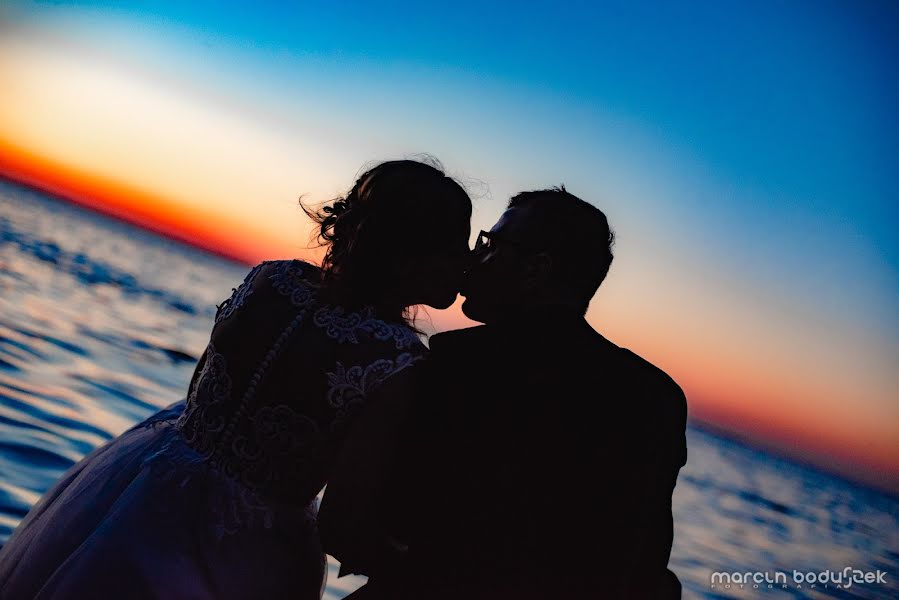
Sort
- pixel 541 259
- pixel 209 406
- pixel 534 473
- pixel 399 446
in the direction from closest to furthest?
1. pixel 534 473
2. pixel 399 446
3. pixel 209 406
4. pixel 541 259

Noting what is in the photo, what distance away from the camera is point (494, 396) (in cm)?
157

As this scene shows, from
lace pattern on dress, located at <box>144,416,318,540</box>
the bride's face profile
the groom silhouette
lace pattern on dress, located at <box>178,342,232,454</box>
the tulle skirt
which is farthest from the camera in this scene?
the bride's face profile

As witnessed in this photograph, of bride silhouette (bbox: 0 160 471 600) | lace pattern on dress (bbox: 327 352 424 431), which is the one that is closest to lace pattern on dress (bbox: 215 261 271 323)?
bride silhouette (bbox: 0 160 471 600)

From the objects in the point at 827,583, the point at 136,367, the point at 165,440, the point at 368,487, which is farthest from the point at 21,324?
the point at 827,583

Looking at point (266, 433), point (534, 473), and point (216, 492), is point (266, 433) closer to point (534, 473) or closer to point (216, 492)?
point (216, 492)


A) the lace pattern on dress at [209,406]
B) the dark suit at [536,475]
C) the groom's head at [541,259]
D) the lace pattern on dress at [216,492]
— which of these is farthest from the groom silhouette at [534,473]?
the lace pattern on dress at [209,406]

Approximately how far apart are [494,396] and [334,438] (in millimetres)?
472

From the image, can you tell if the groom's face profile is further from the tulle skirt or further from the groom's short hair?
the tulle skirt

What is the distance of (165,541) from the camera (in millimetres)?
1719

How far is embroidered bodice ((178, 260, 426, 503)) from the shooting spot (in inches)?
67.4

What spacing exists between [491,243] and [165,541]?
1.32 meters

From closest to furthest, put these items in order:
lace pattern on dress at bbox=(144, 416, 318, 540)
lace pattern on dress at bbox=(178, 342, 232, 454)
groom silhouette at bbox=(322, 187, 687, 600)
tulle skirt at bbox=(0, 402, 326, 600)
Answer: groom silhouette at bbox=(322, 187, 687, 600) → tulle skirt at bbox=(0, 402, 326, 600) → lace pattern on dress at bbox=(144, 416, 318, 540) → lace pattern on dress at bbox=(178, 342, 232, 454)

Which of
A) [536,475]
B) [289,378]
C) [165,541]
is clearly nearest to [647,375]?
[536,475]

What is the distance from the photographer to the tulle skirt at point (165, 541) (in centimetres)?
165
